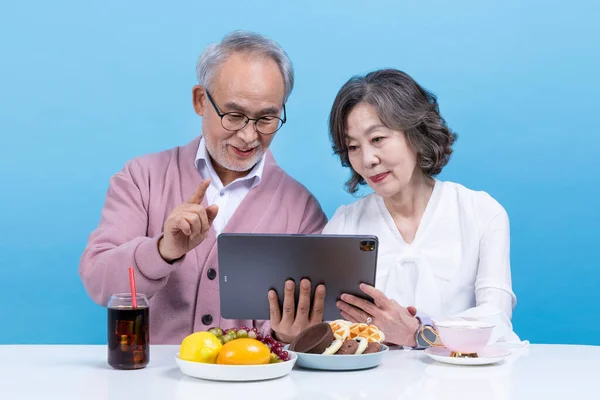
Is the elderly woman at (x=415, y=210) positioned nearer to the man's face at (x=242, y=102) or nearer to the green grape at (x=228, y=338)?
the man's face at (x=242, y=102)

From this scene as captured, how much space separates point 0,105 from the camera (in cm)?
→ 402

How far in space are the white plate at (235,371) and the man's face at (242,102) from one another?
110 cm

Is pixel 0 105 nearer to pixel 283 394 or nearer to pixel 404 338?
pixel 404 338

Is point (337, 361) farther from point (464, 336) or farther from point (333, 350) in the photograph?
point (464, 336)

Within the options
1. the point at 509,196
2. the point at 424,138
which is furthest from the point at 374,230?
the point at 509,196

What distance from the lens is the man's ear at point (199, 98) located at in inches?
111

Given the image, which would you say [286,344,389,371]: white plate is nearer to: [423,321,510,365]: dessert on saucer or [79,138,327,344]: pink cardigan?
[423,321,510,365]: dessert on saucer

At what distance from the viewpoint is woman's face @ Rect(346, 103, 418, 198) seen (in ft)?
8.55

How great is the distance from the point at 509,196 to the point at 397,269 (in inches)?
60.3

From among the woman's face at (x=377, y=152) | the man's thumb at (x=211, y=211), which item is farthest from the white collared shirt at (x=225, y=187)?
the man's thumb at (x=211, y=211)

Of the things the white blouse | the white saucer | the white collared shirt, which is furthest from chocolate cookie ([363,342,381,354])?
the white collared shirt

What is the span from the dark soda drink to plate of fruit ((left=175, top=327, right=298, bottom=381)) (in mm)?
100

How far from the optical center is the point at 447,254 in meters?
2.65

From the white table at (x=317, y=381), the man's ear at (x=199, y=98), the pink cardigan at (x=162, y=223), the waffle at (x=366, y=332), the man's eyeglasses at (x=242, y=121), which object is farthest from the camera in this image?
the man's ear at (x=199, y=98)
